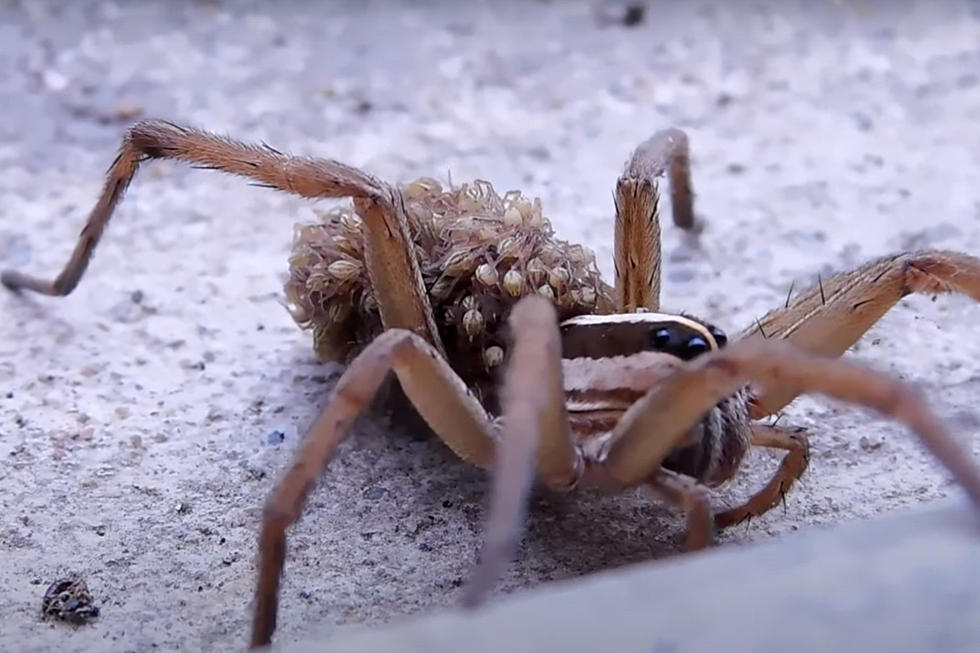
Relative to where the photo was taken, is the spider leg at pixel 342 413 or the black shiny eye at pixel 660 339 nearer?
the spider leg at pixel 342 413

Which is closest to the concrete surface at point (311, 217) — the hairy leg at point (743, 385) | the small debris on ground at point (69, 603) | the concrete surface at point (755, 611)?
the small debris on ground at point (69, 603)

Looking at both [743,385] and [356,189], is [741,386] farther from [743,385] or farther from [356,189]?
[356,189]

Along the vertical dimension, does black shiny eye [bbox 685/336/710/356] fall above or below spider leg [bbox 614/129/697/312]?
below

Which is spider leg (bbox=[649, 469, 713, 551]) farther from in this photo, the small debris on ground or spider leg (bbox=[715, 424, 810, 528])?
the small debris on ground

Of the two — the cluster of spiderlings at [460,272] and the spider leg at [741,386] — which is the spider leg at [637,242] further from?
the spider leg at [741,386]

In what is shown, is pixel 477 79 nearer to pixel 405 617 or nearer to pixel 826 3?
pixel 826 3

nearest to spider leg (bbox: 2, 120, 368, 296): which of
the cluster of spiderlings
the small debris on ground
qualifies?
the cluster of spiderlings

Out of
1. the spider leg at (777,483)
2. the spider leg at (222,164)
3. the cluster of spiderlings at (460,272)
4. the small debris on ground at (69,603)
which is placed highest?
the spider leg at (222,164)

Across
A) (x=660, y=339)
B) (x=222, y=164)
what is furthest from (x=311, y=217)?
(x=660, y=339)
